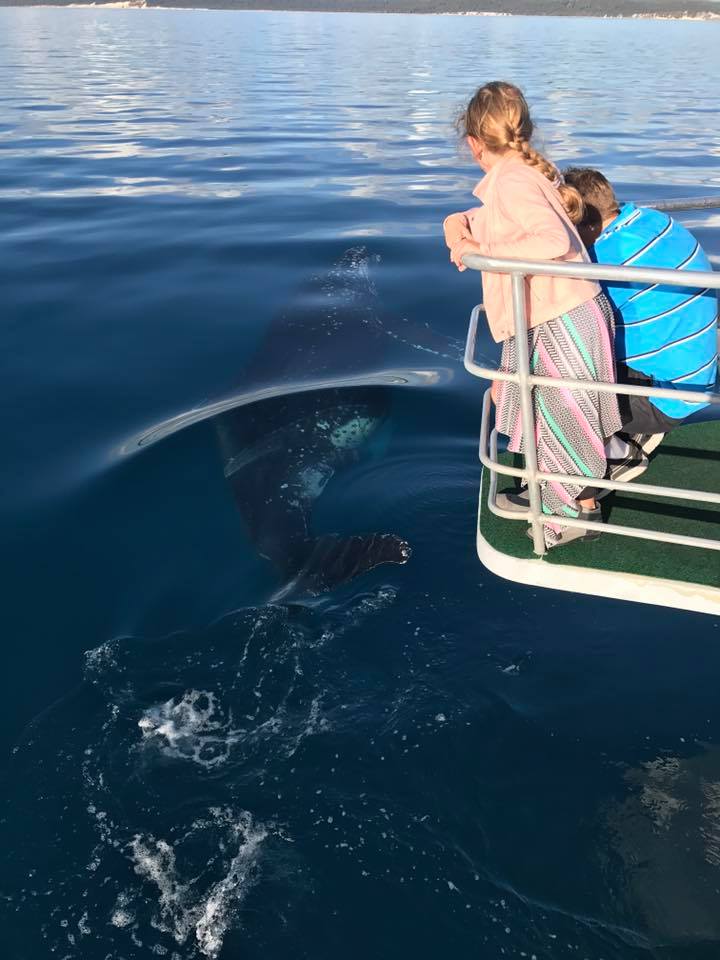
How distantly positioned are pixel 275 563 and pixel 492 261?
2.81m

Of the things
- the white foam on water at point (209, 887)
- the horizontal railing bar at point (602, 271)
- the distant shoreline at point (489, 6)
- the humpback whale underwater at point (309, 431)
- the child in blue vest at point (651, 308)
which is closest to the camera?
the horizontal railing bar at point (602, 271)

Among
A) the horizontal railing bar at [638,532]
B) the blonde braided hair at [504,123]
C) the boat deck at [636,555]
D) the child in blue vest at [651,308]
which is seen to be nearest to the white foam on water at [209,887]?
the boat deck at [636,555]

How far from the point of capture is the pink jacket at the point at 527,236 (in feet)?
Answer: 11.7

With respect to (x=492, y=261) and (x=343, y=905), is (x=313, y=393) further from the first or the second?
(x=343, y=905)

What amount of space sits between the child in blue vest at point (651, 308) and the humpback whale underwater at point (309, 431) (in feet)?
5.96

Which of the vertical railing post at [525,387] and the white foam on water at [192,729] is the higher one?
the vertical railing post at [525,387]

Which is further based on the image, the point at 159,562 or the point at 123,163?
the point at 123,163

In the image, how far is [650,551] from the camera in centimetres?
441

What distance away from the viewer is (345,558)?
546 cm

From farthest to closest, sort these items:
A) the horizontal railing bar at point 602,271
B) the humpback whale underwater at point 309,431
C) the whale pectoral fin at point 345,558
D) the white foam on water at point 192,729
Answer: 1. the humpback whale underwater at point 309,431
2. the whale pectoral fin at point 345,558
3. the white foam on water at point 192,729
4. the horizontal railing bar at point 602,271

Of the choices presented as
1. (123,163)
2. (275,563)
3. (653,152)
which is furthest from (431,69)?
(275,563)

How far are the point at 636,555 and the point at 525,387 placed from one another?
1257 mm

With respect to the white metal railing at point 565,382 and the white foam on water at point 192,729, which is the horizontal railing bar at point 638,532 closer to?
the white metal railing at point 565,382

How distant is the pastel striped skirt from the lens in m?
3.96
